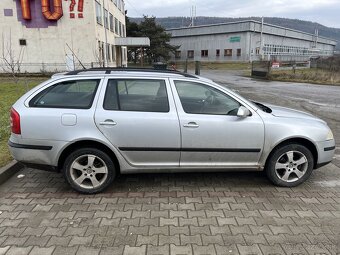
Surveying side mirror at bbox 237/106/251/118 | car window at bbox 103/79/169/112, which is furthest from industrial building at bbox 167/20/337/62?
car window at bbox 103/79/169/112

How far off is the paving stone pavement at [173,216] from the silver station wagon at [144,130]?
323mm

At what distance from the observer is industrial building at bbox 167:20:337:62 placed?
195ft

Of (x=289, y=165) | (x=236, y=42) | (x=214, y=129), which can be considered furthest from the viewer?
(x=236, y=42)

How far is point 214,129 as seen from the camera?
3.95 m

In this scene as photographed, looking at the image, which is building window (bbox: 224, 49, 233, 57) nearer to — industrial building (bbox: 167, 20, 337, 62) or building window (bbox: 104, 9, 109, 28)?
industrial building (bbox: 167, 20, 337, 62)

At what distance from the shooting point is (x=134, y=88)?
4.06 metres

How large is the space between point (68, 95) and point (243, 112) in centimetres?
230

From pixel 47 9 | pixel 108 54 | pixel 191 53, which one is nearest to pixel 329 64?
pixel 108 54

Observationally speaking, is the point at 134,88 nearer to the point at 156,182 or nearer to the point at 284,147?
the point at 156,182

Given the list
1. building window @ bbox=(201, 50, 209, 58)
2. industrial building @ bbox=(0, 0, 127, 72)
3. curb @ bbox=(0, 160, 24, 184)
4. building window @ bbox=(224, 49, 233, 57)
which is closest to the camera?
curb @ bbox=(0, 160, 24, 184)

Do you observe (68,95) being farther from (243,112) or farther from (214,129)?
(243,112)

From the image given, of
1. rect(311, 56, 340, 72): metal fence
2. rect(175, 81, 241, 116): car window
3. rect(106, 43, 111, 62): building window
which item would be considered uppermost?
rect(106, 43, 111, 62): building window

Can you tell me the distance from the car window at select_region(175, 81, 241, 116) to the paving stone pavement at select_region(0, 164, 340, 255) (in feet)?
3.58

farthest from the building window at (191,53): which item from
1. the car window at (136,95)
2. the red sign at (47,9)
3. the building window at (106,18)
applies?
the car window at (136,95)
